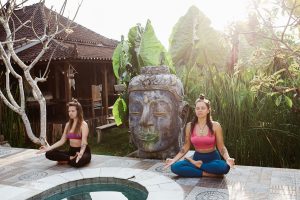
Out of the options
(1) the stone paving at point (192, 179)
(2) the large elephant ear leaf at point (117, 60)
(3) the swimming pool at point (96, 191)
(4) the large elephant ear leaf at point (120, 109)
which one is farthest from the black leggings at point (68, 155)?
(2) the large elephant ear leaf at point (117, 60)

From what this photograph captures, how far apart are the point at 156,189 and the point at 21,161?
3.22 metres

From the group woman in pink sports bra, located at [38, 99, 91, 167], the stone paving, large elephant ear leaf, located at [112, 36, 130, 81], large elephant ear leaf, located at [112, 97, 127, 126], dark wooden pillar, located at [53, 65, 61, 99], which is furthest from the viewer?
dark wooden pillar, located at [53, 65, 61, 99]

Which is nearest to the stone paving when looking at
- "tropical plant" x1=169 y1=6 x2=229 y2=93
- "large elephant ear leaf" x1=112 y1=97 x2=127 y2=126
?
"large elephant ear leaf" x1=112 y1=97 x2=127 y2=126

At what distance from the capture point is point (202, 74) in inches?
312

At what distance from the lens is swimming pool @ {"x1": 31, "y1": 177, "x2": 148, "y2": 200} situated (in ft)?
15.3

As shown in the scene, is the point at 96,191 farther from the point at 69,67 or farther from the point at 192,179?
the point at 69,67

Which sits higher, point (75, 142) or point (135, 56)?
point (135, 56)

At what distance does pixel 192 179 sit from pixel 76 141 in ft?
7.14

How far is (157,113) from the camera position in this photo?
18.9 ft

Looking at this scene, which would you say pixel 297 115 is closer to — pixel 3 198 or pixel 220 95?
pixel 220 95

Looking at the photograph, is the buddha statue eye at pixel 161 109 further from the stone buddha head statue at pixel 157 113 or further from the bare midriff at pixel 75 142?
the bare midriff at pixel 75 142

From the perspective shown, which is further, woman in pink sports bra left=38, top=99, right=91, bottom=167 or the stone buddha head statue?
the stone buddha head statue

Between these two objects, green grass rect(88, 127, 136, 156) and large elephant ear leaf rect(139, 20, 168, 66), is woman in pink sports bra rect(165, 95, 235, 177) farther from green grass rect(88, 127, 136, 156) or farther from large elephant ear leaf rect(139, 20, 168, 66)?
green grass rect(88, 127, 136, 156)

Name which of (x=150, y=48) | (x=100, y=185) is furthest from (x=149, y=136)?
(x=150, y=48)
